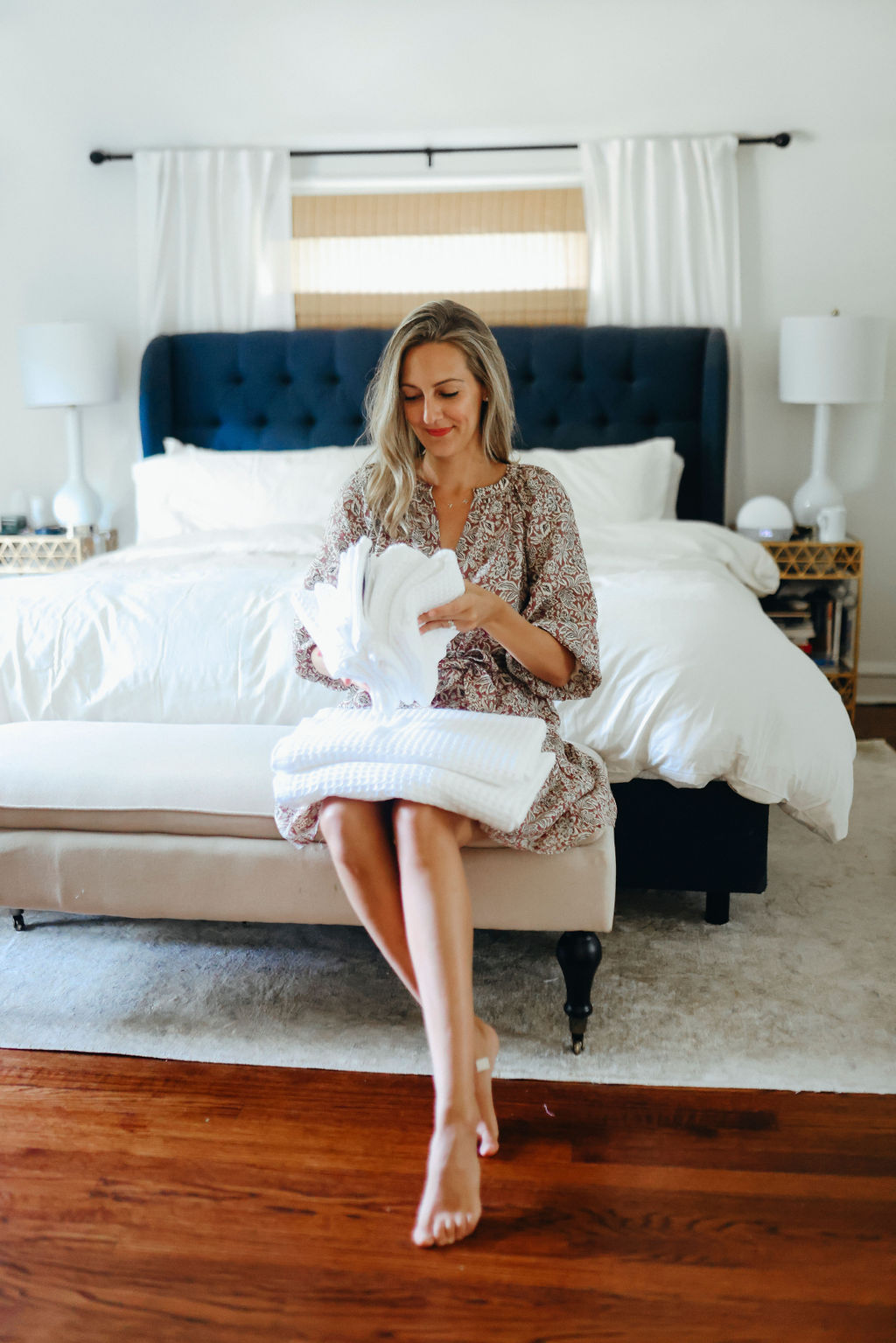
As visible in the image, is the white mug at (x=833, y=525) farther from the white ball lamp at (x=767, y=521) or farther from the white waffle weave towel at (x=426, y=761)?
the white waffle weave towel at (x=426, y=761)

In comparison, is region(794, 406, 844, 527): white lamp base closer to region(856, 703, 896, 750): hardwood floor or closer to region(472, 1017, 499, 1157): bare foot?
region(856, 703, 896, 750): hardwood floor

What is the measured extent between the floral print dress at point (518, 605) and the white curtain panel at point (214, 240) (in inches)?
102

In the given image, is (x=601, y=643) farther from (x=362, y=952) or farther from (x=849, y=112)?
(x=849, y=112)

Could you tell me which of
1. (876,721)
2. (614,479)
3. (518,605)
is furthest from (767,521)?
(518,605)

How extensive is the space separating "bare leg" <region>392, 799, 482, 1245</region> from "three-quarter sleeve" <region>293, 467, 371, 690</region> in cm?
36

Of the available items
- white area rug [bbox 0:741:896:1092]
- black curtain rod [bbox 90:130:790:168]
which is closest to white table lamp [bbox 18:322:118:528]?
black curtain rod [bbox 90:130:790:168]

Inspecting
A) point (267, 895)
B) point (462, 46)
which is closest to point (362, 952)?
point (267, 895)

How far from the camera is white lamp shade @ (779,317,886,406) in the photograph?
376 centimetres

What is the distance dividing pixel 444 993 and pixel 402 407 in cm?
93

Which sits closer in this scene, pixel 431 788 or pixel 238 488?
pixel 431 788

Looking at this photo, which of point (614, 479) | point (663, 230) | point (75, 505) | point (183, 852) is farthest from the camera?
point (75, 505)

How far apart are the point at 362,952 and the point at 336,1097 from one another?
19.6 inches

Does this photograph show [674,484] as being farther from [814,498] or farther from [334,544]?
[334,544]

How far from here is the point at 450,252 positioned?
4172 mm
